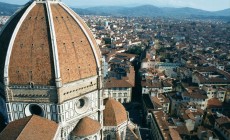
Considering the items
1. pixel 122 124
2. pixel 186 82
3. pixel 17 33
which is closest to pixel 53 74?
pixel 17 33

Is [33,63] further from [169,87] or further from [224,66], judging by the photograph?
[224,66]

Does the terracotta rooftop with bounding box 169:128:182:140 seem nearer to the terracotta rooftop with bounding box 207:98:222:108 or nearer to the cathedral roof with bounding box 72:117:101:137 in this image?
the cathedral roof with bounding box 72:117:101:137

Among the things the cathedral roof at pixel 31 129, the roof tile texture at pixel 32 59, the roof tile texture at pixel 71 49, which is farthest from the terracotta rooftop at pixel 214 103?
the roof tile texture at pixel 32 59

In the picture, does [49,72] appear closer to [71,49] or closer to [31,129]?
[71,49]

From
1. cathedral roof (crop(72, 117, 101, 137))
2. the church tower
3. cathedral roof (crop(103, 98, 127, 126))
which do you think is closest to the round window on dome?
the church tower

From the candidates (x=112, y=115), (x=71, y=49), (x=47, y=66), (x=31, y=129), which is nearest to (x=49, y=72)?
(x=47, y=66)

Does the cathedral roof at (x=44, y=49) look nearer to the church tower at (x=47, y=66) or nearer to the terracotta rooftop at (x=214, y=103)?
the church tower at (x=47, y=66)
